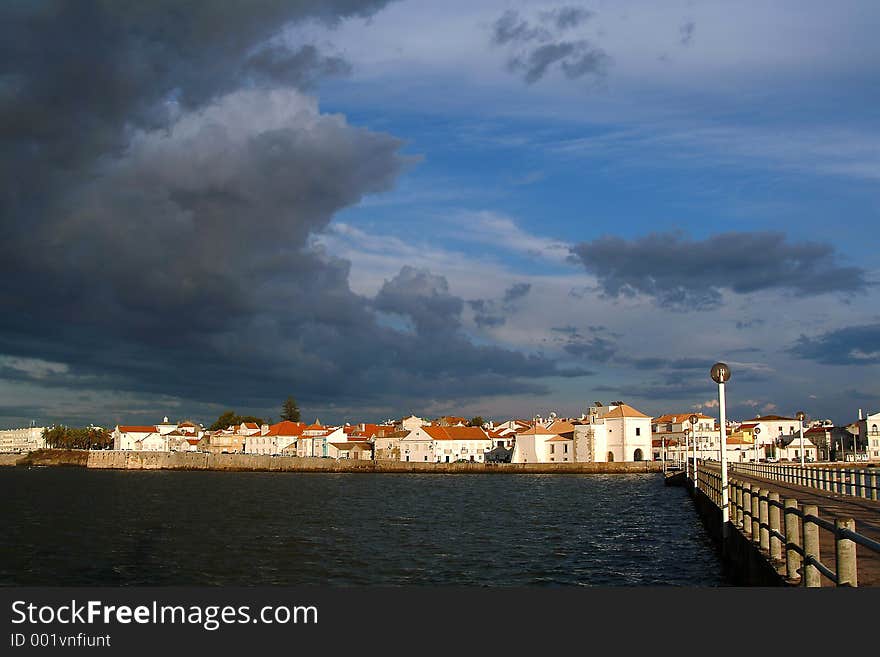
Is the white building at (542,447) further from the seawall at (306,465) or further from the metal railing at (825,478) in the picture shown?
the metal railing at (825,478)

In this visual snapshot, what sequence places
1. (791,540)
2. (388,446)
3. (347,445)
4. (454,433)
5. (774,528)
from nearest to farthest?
(791,540) → (774,528) → (454,433) → (388,446) → (347,445)

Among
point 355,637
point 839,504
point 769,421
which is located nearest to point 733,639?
point 355,637

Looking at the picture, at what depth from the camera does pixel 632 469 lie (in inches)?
5271

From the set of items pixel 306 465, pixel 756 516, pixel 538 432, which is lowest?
pixel 306 465

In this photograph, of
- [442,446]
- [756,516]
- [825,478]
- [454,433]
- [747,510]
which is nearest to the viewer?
[756,516]

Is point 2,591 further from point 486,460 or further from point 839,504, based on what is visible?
point 486,460

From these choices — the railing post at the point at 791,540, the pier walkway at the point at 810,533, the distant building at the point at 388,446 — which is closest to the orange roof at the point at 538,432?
the distant building at the point at 388,446

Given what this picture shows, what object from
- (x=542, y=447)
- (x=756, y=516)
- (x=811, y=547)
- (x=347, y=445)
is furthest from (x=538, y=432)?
(x=811, y=547)

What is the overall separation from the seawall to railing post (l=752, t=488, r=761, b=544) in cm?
11823

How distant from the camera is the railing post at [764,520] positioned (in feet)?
54.2

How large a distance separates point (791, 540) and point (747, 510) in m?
8.07

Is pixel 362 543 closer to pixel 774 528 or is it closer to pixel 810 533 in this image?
pixel 774 528

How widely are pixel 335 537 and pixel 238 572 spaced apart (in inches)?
439

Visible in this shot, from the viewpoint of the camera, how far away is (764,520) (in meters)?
17.0
